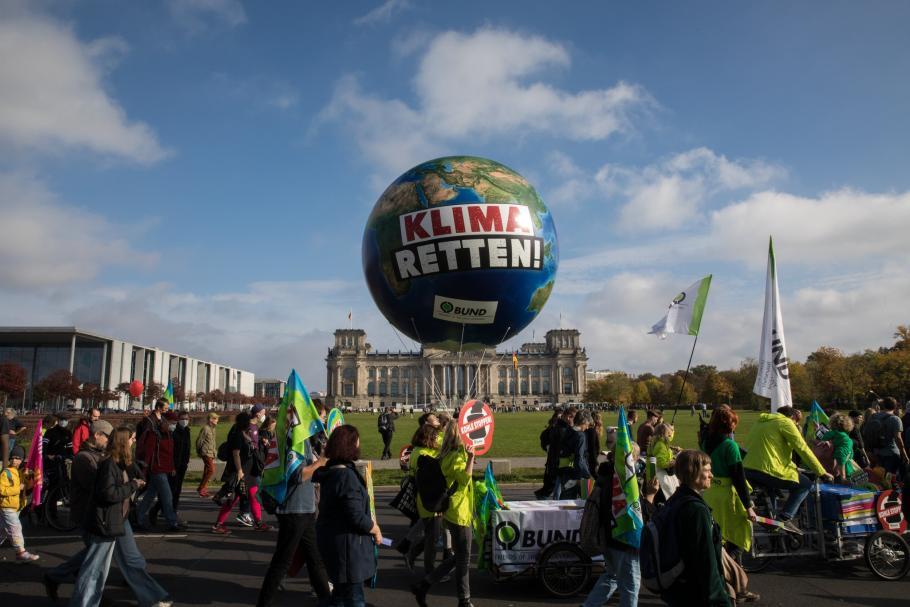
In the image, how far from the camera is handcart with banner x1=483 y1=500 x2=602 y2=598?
7.21 meters

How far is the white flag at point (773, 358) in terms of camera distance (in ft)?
36.7

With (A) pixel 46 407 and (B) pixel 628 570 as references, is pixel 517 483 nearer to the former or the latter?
(B) pixel 628 570

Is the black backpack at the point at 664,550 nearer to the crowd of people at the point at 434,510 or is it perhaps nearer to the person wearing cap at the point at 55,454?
the crowd of people at the point at 434,510

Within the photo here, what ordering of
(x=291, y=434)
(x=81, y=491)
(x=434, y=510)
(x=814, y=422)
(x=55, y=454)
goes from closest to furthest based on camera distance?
(x=81, y=491), (x=434, y=510), (x=291, y=434), (x=55, y=454), (x=814, y=422)

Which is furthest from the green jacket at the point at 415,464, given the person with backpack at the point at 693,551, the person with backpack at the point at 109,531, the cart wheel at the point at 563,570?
the person with backpack at the point at 693,551

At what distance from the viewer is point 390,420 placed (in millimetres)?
22594

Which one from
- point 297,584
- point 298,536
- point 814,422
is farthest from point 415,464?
point 814,422

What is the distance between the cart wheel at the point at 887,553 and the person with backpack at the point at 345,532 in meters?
6.19

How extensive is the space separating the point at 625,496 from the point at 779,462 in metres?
3.14

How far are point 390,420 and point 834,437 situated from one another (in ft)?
48.7

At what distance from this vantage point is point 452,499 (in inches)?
259

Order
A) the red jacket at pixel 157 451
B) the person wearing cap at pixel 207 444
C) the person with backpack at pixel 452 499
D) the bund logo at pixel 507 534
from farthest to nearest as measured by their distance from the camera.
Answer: the person wearing cap at pixel 207 444, the red jacket at pixel 157 451, the bund logo at pixel 507 534, the person with backpack at pixel 452 499

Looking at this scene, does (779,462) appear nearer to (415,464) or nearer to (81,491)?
(415,464)

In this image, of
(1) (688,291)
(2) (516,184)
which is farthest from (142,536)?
(1) (688,291)
